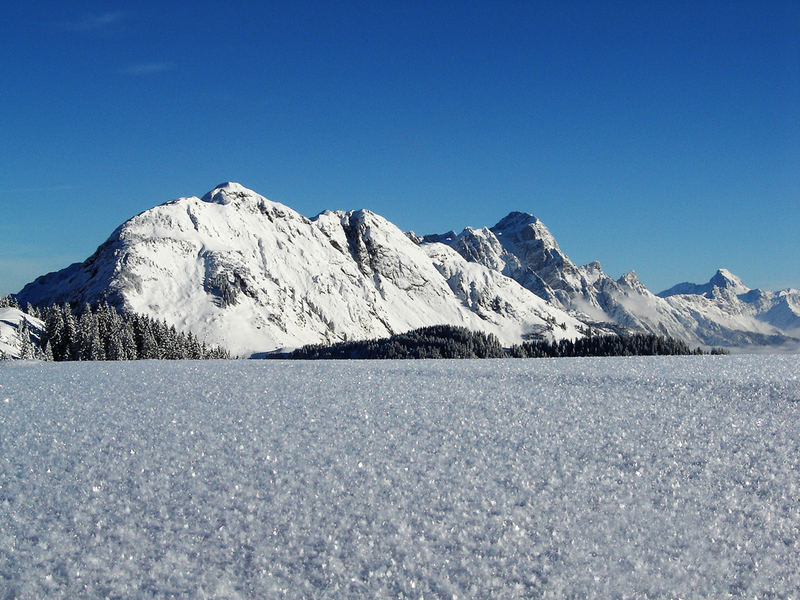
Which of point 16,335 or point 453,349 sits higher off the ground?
point 16,335

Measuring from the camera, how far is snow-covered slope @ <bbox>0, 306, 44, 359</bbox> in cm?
7769

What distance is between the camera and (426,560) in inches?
342

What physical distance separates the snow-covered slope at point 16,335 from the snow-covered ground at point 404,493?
232ft

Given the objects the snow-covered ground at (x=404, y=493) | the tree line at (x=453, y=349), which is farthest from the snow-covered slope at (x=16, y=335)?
the tree line at (x=453, y=349)

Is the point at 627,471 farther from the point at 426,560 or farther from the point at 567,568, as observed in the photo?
the point at 426,560

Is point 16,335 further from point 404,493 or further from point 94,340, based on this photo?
point 404,493

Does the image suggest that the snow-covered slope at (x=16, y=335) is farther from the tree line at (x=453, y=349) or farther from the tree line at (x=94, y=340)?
the tree line at (x=453, y=349)

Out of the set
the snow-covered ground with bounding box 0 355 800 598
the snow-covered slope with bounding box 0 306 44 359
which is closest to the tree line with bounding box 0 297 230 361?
the snow-covered slope with bounding box 0 306 44 359

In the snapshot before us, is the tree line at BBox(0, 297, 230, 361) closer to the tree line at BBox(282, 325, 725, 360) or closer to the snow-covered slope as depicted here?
the snow-covered slope

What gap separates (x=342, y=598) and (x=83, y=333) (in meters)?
90.4

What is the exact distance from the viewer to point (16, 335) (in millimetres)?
86375

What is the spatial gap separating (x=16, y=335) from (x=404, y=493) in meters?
94.5

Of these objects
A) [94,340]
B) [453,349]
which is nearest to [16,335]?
[94,340]

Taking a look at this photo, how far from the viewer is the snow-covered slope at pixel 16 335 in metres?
77.7
